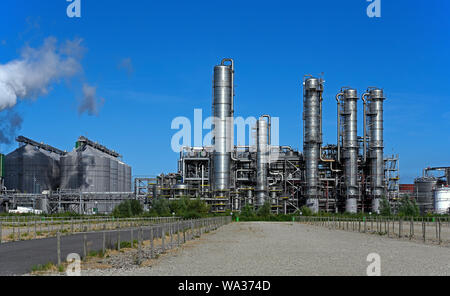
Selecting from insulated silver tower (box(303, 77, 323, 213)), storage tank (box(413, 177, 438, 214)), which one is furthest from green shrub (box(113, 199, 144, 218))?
storage tank (box(413, 177, 438, 214))

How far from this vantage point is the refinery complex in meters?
96.7

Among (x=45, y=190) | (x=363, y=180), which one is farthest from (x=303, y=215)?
(x=45, y=190)

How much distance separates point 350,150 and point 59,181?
2350 inches

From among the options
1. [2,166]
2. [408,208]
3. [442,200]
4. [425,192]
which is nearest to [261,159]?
[408,208]

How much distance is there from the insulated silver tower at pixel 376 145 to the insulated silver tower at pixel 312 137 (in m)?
10.3

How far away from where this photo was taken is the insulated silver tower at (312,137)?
95875mm

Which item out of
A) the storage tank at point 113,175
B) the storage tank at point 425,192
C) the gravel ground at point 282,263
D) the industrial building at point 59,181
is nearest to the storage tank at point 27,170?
the industrial building at point 59,181

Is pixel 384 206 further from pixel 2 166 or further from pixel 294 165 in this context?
pixel 2 166

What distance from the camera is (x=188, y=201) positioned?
9000 centimetres

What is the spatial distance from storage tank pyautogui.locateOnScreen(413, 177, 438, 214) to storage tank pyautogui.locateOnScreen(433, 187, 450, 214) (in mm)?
6058

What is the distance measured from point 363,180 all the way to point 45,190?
6031 centimetres

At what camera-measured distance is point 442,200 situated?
104062 mm

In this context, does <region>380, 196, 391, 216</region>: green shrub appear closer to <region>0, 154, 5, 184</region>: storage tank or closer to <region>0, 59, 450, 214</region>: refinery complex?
<region>0, 59, 450, 214</region>: refinery complex
